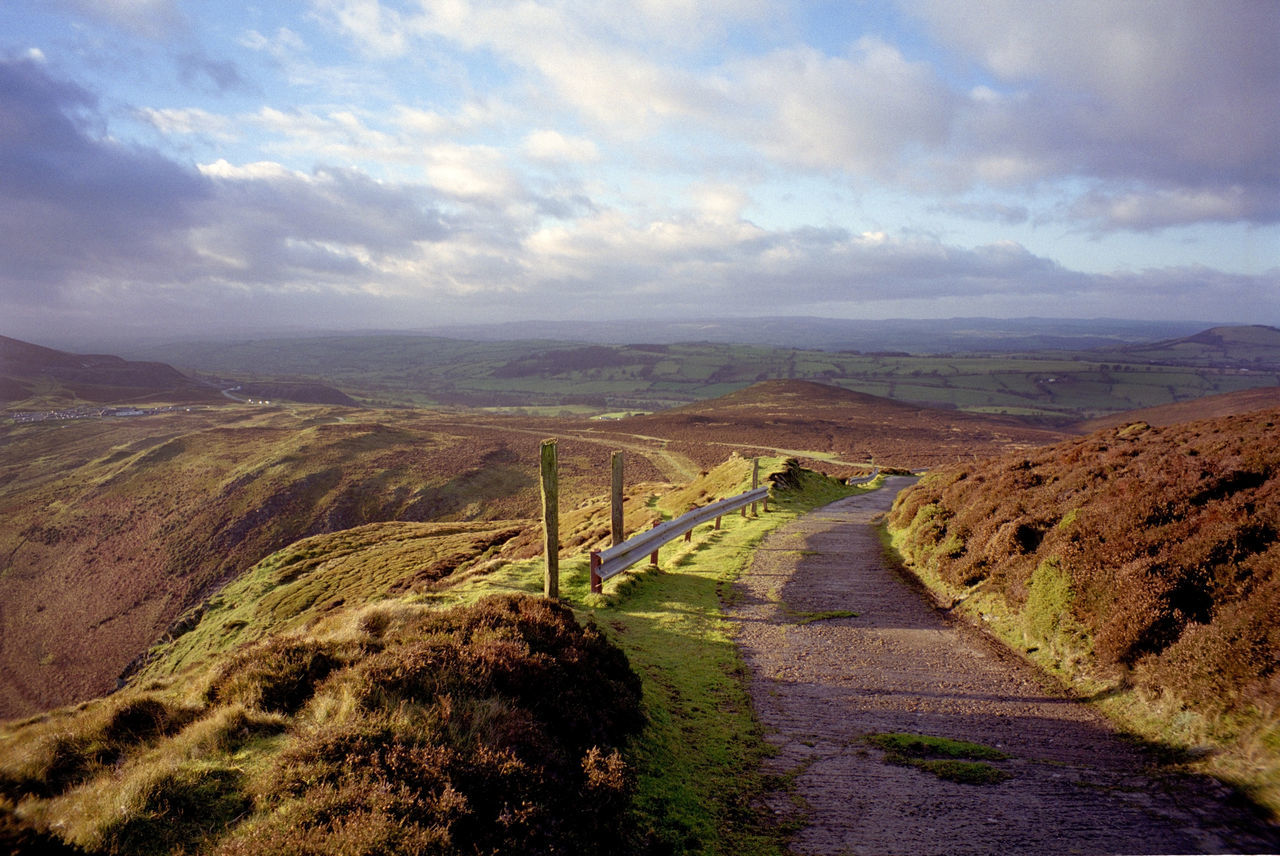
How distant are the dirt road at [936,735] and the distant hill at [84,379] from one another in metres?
140

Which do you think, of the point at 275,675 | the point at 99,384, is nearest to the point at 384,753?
the point at 275,675

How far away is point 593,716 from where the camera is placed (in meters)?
5.72

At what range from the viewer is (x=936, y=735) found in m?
6.33

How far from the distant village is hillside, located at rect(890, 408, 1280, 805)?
109731 mm

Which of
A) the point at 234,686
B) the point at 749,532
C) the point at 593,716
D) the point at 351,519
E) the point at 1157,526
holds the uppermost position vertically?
the point at 1157,526

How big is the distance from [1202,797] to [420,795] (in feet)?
20.9

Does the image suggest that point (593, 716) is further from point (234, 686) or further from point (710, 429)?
point (710, 429)

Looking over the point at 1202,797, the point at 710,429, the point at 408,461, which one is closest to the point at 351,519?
the point at 408,461

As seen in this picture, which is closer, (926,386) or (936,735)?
(936,735)

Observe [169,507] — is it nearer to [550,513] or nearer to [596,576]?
[596,576]

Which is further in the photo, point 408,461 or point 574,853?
point 408,461

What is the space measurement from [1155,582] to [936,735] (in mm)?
3649

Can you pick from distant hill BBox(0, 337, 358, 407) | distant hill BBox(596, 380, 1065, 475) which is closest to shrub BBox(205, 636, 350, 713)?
distant hill BBox(596, 380, 1065, 475)

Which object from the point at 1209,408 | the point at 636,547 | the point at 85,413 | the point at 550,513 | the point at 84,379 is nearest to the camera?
the point at 550,513
